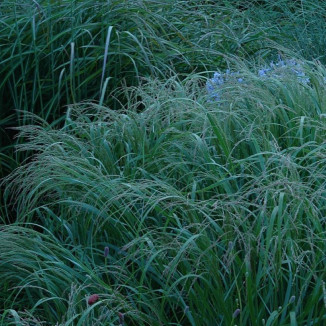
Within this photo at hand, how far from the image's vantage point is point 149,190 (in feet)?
10.7

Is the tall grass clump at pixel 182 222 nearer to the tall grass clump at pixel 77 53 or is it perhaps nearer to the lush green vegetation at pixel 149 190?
the lush green vegetation at pixel 149 190

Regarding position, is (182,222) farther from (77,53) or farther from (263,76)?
(77,53)

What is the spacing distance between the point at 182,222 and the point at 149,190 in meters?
0.24

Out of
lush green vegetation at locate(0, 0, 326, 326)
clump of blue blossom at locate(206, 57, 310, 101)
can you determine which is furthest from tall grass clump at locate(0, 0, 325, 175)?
clump of blue blossom at locate(206, 57, 310, 101)

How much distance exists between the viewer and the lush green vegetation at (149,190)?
2770 mm

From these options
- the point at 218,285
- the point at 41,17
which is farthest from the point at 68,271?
the point at 41,17

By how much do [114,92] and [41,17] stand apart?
0.63 meters

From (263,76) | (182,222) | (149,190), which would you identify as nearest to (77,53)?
(263,76)

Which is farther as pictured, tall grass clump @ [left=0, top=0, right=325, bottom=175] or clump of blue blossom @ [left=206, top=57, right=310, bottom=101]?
tall grass clump @ [left=0, top=0, right=325, bottom=175]

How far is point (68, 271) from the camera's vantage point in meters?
2.95

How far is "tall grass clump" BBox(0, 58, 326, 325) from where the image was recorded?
275 centimetres

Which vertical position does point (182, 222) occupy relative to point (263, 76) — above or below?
below

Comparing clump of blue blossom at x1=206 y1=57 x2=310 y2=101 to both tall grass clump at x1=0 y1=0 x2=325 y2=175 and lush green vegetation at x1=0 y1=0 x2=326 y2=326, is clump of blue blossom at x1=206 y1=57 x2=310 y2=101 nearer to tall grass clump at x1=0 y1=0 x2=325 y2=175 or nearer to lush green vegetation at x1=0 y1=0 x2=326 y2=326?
lush green vegetation at x1=0 y1=0 x2=326 y2=326

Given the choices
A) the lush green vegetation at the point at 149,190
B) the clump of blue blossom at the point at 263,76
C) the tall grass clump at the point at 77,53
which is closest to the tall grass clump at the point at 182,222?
the lush green vegetation at the point at 149,190
